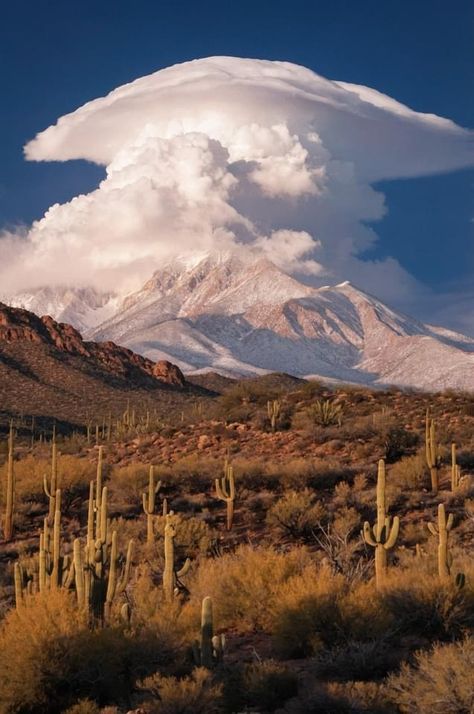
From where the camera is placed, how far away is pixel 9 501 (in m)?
23.8

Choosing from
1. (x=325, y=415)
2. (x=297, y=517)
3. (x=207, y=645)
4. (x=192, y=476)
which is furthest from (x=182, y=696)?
(x=325, y=415)

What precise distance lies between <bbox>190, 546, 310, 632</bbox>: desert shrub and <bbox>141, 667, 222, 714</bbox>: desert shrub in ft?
9.35

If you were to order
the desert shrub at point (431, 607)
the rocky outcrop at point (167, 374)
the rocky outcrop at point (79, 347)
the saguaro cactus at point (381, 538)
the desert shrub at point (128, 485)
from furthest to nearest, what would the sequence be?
the rocky outcrop at point (167, 374) < the rocky outcrop at point (79, 347) < the desert shrub at point (128, 485) < the saguaro cactus at point (381, 538) < the desert shrub at point (431, 607)

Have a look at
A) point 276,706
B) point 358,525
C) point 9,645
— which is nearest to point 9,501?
point 358,525

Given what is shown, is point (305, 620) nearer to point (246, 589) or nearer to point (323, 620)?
point (323, 620)

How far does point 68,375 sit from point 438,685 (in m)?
94.2

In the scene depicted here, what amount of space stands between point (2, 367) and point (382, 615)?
89.9 metres

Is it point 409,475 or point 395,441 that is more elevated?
point 395,441

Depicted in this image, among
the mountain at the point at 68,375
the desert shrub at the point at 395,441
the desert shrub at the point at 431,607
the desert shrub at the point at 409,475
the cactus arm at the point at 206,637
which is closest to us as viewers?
the cactus arm at the point at 206,637

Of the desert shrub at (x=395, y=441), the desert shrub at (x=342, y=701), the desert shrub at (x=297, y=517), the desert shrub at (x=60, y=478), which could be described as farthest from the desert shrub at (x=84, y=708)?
the desert shrub at (x=395, y=441)

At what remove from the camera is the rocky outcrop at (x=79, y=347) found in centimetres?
11181

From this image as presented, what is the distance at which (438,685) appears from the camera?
8.55m

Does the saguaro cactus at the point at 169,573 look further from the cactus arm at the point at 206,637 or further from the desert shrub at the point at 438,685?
the desert shrub at the point at 438,685

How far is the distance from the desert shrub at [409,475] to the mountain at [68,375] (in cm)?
5768
